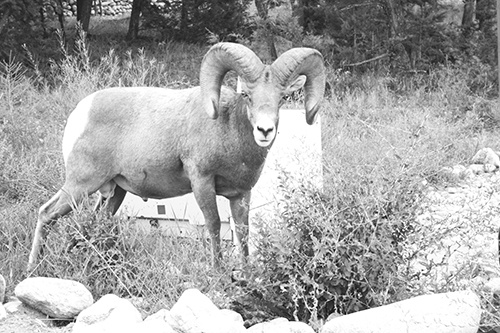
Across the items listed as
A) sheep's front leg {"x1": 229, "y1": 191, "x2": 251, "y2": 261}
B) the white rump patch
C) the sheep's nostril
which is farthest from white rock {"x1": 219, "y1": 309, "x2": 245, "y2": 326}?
the white rump patch

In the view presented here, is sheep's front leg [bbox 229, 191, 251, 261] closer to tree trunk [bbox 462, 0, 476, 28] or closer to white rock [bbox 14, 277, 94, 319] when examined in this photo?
white rock [bbox 14, 277, 94, 319]

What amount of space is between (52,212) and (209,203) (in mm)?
1243

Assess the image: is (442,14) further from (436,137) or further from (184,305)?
(184,305)

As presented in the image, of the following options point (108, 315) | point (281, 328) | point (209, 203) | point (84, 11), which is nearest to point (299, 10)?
point (84, 11)

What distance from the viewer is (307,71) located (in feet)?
17.8

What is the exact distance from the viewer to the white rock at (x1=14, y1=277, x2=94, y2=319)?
501 centimetres

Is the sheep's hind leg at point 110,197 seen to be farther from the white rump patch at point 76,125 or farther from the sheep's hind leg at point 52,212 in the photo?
the white rump patch at point 76,125

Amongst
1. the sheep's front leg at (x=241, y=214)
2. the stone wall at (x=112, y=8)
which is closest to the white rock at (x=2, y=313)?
the sheep's front leg at (x=241, y=214)

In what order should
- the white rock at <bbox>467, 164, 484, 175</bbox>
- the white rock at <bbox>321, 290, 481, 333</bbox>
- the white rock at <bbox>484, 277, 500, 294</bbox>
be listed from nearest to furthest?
the white rock at <bbox>321, 290, 481, 333</bbox> < the white rock at <bbox>484, 277, 500, 294</bbox> < the white rock at <bbox>467, 164, 484, 175</bbox>

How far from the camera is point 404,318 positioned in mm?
4258

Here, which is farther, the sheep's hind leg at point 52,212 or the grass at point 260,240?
the sheep's hind leg at point 52,212

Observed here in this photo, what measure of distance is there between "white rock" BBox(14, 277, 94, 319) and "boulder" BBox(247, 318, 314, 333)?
3.90ft

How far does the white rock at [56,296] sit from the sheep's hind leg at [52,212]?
0.77 metres

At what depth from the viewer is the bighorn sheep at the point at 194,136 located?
17.3 feet
